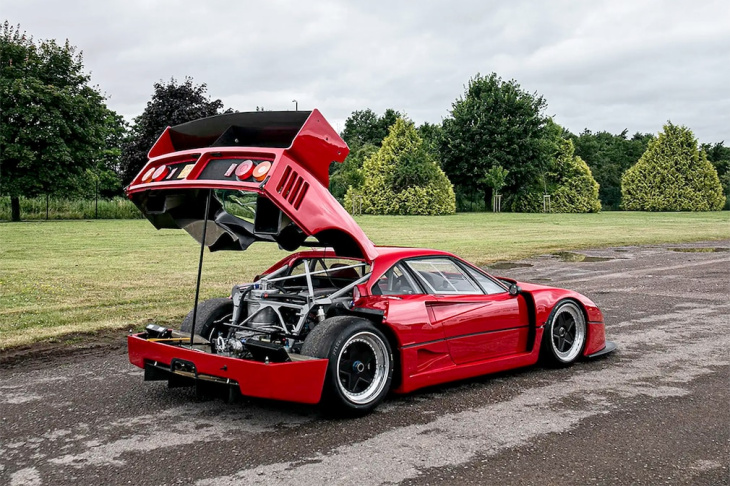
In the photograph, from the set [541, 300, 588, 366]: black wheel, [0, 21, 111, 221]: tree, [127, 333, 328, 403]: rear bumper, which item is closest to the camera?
[127, 333, 328, 403]: rear bumper

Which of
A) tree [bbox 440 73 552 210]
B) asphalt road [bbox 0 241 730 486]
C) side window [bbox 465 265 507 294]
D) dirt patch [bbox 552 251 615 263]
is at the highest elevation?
tree [bbox 440 73 552 210]

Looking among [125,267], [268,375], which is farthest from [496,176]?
[268,375]

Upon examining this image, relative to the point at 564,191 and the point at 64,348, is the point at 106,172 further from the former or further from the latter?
the point at 64,348

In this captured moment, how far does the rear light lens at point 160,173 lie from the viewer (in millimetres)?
5470

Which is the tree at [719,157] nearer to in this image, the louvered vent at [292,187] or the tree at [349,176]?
the tree at [349,176]

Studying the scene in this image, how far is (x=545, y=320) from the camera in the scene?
6.54 meters

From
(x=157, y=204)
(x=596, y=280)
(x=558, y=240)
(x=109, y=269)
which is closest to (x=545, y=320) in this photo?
(x=157, y=204)

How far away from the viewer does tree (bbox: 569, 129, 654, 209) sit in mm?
80875

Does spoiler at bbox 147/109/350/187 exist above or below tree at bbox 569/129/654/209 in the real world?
below

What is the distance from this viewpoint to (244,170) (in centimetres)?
500

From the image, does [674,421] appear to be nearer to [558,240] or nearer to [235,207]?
[235,207]

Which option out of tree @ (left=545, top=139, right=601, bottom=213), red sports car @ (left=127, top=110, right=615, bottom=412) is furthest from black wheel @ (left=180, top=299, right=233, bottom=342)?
tree @ (left=545, top=139, right=601, bottom=213)

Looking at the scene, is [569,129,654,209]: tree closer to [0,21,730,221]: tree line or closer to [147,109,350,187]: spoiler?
[0,21,730,221]: tree line

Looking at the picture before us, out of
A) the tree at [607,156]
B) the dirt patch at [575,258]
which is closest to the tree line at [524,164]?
the tree at [607,156]
